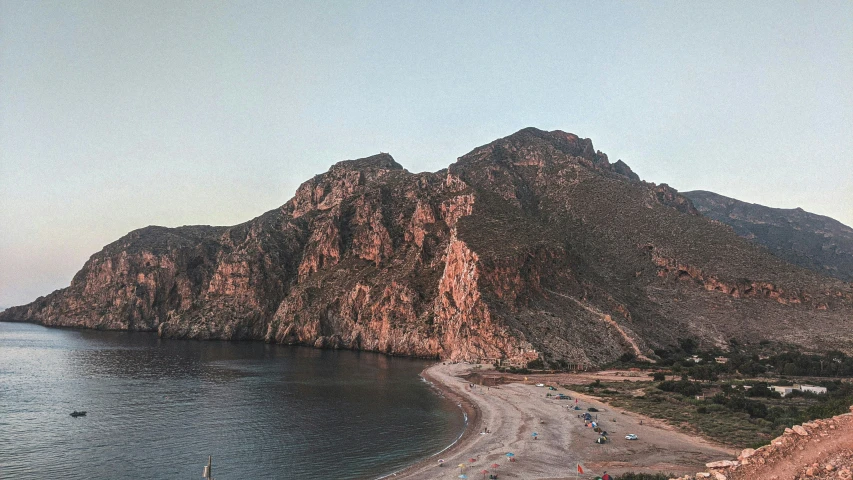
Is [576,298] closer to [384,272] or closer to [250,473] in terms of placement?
[384,272]

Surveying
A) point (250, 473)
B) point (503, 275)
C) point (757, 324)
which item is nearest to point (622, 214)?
point (757, 324)

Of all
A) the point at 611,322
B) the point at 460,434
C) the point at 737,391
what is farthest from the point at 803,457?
the point at 611,322

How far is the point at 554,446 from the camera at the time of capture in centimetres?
4228

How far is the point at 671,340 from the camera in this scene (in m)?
105

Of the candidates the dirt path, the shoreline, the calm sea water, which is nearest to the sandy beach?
the shoreline

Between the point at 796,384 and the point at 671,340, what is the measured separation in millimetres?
34333

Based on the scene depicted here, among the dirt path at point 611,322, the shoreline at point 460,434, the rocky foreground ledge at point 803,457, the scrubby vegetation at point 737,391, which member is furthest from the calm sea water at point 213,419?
the dirt path at point 611,322

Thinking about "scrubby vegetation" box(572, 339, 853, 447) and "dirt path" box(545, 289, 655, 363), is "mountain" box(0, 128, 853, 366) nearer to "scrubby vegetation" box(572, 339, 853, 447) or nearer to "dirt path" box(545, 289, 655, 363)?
"dirt path" box(545, 289, 655, 363)

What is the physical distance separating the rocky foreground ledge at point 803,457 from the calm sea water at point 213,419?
26218mm

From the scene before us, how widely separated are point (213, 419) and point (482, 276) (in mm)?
67862

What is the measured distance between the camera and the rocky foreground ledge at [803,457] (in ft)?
55.2

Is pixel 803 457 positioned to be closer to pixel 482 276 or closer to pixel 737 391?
pixel 737 391

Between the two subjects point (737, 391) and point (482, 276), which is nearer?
point (737, 391)

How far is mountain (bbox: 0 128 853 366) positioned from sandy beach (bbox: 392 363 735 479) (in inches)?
1453
